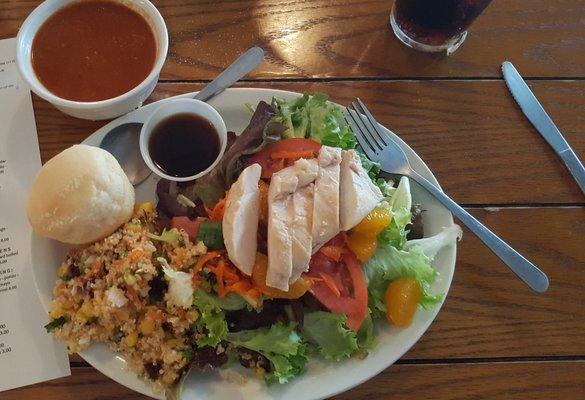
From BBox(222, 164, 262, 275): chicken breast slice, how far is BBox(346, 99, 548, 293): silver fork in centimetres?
35

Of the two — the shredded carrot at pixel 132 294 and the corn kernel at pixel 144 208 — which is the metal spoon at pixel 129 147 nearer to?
the corn kernel at pixel 144 208

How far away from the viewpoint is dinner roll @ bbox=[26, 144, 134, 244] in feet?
3.99

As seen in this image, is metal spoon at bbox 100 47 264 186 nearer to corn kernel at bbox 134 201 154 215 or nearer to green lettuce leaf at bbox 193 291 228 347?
corn kernel at bbox 134 201 154 215

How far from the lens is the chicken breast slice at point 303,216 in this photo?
1.20 m

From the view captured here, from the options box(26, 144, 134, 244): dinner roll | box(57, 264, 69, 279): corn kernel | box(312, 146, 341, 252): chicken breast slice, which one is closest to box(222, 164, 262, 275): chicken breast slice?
box(312, 146, 341, 252): chicken breast slice

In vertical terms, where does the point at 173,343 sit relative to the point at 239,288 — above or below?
below

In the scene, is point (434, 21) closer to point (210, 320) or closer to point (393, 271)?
point (393, 271)

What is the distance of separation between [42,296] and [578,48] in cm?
171

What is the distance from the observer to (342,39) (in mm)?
1699

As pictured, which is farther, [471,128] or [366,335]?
[471,128]

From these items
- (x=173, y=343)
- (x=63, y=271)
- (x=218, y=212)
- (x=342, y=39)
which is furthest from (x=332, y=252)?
(x=342, y=39)

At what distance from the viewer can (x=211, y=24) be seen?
5.48ft

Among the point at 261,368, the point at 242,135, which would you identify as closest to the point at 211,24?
the point at 242,135

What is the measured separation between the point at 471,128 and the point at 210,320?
952 millimetres
